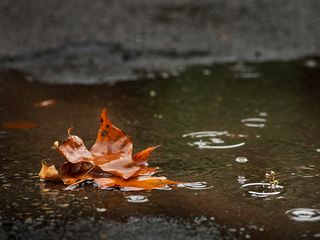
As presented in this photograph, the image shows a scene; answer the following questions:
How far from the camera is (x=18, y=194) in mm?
2080

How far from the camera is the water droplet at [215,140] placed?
8.74ft

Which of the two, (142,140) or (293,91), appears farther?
(293,91)

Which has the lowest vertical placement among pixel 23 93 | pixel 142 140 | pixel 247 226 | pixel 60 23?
pixel 247 226

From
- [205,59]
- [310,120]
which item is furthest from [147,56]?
[310,120]

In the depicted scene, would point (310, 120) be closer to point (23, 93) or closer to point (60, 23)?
point (23, 93)

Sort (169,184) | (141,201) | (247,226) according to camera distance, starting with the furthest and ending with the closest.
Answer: (169,184)
(141,201)
(247,226)

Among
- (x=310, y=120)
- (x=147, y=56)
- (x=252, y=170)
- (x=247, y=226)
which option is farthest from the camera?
(x=147, y=56)

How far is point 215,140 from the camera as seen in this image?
2.75m

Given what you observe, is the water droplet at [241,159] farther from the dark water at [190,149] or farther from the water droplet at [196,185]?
the water droplet at [196,185]

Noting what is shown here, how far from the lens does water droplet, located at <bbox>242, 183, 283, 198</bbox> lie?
2.06 metres

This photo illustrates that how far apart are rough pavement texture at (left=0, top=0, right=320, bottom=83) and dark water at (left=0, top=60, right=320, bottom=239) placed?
335 mm

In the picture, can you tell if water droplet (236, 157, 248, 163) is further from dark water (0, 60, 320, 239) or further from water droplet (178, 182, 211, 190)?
water droplet (178, 182, 211, 190)

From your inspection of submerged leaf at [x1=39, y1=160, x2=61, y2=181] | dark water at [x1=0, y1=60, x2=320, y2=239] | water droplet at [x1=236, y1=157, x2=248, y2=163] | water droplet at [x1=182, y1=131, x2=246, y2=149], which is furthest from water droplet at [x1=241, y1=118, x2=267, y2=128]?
submerged leaf at [x1=39, y1=160, x2=61, y2=181]

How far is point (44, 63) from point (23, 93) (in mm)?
741
